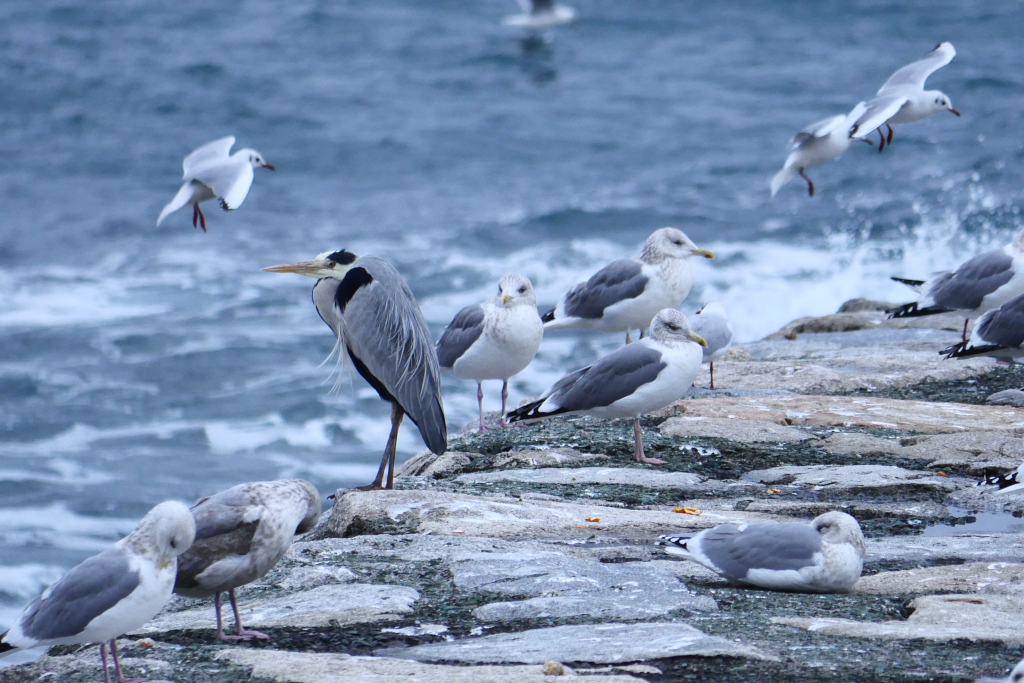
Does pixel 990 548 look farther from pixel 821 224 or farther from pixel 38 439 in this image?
pixel 821 224

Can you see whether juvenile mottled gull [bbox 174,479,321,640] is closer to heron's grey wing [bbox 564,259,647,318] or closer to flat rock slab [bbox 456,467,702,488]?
flat rock slab [bbox 456,467,702,488]

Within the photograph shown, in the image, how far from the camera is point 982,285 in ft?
29.6

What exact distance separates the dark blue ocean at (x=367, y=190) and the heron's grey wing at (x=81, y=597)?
652 centimetres

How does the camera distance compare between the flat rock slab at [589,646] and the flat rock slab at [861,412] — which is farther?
the flat rock slab at [861,412]

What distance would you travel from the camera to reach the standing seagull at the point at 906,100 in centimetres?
995

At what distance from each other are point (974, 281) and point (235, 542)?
642 centimetres

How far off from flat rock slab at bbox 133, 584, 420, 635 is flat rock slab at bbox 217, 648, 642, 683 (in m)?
0.39

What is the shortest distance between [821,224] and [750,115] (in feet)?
18.9

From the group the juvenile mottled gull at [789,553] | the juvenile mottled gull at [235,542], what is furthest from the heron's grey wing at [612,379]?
the juvenile mottled gull at [235,542]

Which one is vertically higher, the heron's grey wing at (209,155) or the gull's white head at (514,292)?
the heron's grey wing at (209,155)

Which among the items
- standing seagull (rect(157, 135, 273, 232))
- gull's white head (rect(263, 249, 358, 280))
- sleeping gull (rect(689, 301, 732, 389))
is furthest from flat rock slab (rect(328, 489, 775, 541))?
standing seagull (rect(157, 135, 273, 232))

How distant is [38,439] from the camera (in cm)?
1394

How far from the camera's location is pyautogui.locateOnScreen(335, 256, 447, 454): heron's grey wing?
6.38m

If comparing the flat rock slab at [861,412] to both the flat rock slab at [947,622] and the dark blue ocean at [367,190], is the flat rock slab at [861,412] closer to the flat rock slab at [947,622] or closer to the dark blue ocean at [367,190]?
the flat rock slab at [947,622]
